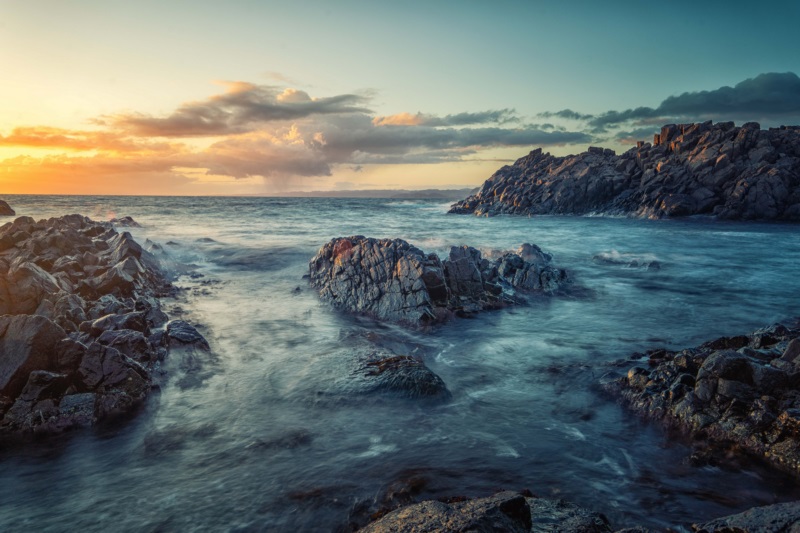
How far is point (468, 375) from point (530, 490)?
510 cm

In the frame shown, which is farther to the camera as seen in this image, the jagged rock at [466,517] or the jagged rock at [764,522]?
the jagged rock at [764,522]

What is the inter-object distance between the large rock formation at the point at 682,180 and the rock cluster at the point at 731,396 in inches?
2628

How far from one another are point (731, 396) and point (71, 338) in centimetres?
1466

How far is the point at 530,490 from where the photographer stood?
7.28m

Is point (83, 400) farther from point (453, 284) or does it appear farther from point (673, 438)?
point (453, 284)

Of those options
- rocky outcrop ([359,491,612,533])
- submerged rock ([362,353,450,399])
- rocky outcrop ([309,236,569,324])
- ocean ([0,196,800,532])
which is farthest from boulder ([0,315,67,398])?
rocky outcrop ([309,236,569,324])

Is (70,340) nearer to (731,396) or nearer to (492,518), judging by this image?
(492,518)

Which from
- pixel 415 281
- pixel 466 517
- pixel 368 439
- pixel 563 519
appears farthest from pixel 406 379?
pixel 415 281

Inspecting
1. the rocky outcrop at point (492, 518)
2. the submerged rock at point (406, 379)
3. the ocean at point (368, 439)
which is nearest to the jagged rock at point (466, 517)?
the rocky outcrop at point (492, 518)

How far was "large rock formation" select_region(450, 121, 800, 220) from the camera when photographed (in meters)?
63.5

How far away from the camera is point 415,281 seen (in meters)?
18.1

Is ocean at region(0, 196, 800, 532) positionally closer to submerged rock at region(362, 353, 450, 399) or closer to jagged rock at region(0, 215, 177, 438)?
submerged rock at region(362, 353, 450, 399)

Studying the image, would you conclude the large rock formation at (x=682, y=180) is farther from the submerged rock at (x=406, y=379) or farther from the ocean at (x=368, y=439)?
the submerged rock at (x=406, y=379)

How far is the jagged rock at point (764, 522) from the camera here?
4.69 m
